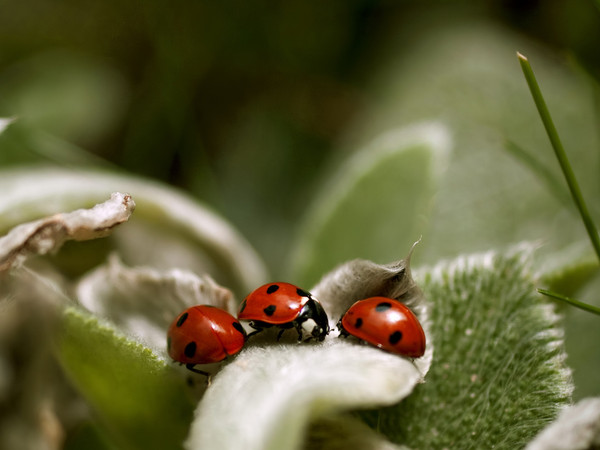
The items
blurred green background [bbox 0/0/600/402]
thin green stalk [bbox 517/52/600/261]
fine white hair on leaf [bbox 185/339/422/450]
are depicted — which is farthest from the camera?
blurred green background [bbox 0/0/600/402]

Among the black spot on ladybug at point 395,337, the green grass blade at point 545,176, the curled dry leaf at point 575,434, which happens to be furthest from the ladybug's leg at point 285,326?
the green grass blade at point 545,176

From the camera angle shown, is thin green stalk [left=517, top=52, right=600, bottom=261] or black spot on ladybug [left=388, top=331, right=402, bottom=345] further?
thin green stalk [left=517, top=52, right=600, bottom=261]

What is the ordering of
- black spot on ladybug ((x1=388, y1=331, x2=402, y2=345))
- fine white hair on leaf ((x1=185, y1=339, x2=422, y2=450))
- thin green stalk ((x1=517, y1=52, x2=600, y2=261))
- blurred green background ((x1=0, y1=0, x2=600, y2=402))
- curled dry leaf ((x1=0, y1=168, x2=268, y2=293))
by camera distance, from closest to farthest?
fine white hair on leaf ((x1=185, y1=339, x2=422, y2=450)) < black spot on ladybug ((x1=388, y1=331, x2=402, y2=345)) < thin green stalk ((x1=517, y1=52, x2=600, y2=261)) < curled dry leaf ((x1=0, y1=168, x2=268, y2=293)) < blurred green background ((x1=0, y1=0, x2=600, y2=402))

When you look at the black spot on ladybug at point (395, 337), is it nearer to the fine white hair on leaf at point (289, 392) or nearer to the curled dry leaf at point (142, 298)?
the fine white hair on leaf at point (289, 392)

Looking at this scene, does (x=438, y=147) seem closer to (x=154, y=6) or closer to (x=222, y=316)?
(x=222, y=316)

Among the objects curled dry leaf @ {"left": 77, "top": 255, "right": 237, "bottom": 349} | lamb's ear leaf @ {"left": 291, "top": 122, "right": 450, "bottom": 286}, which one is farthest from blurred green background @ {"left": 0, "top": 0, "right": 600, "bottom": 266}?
curled dry leaf @ {"left": 77, "top": 255, "right": 237, "bottom": 349}

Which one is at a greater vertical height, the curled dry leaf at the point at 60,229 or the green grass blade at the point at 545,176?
the green grass blade at the point at 545,176

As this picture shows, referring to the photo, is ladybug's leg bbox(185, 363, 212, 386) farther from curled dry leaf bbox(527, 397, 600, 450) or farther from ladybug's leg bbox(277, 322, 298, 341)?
curled dry leaf bbox(527, 397, 600, 450)

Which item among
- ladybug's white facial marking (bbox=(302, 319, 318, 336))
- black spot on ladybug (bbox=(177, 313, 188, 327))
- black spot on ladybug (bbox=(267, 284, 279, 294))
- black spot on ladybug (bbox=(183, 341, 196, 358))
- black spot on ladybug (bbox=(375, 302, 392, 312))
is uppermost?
black spot on ladybug (bbox=(375, 302, 392, 312))
